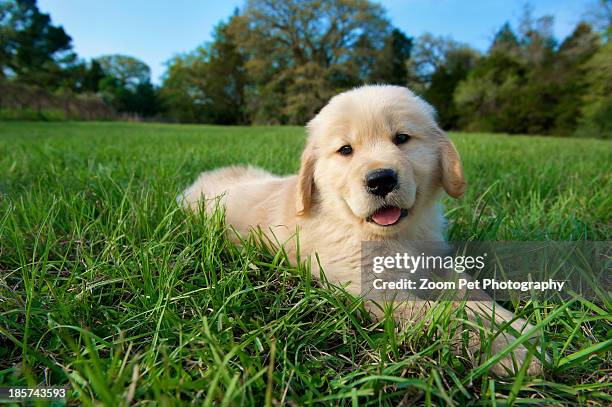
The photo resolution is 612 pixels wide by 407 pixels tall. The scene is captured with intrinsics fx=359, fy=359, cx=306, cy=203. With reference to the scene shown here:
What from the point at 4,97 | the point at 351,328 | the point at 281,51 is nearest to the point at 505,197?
the point at 351,328

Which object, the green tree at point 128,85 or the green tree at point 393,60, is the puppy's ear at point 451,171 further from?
the green tree at point 128,85

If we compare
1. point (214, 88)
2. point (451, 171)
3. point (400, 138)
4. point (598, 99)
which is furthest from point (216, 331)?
point (214, 88)

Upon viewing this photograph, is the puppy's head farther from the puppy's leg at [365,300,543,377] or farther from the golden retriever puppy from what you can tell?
the puppy's leg at [365,300,543,377]

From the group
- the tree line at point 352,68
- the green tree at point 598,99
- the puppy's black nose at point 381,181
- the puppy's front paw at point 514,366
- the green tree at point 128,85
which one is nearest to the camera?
the puppy's front paw at point 514,366

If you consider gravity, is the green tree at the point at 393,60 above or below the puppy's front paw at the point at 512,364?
above

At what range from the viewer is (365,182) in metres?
1.46

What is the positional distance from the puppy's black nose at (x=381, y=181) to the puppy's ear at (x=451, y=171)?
1.33 ft

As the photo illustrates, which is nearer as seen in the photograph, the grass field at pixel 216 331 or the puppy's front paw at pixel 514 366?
the grass field at pixel 216 331

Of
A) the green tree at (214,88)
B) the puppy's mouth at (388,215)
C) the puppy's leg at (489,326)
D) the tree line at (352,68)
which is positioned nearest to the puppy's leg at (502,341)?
the puppy's leg at (489,326)

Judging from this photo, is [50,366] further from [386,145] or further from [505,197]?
[505,197]

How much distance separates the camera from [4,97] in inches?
800

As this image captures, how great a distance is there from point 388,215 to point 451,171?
430 millimetres

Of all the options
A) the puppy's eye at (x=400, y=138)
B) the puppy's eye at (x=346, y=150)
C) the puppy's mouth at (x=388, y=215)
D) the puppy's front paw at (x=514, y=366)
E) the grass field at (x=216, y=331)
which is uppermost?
the puppy's eye at (x=400, y=138)

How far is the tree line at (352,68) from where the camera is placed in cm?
2461
